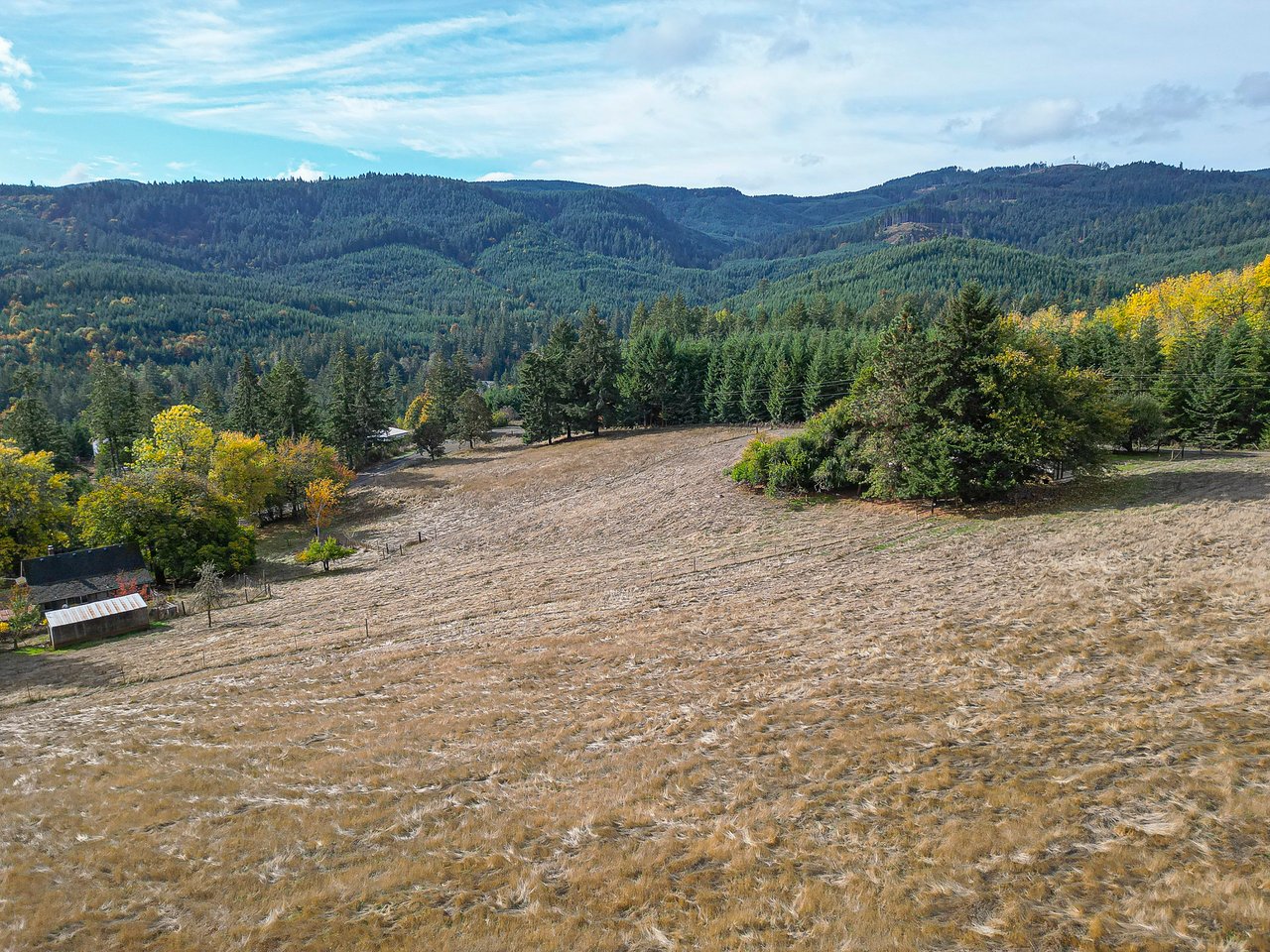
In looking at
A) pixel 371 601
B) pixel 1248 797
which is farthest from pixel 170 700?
pixel 1248 797

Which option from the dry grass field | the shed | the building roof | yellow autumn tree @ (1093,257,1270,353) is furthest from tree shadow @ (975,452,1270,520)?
the building roof

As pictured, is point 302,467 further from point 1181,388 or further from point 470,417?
point 1181,388

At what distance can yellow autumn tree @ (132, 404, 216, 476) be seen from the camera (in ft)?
179

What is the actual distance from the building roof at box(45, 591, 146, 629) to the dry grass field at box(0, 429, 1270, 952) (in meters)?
2.30

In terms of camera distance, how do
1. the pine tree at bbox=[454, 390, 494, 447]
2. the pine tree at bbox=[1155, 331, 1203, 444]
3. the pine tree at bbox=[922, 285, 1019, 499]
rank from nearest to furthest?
the pine tree at bbox=[922, 285, 1019, 499], the pine tree at bbox=[1155, 331, 1203, 444], the pine tree at bbox=[454, 390, 494, 447]

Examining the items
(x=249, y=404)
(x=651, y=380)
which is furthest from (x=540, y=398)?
(x=249, y=404)

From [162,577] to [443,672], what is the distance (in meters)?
33.1

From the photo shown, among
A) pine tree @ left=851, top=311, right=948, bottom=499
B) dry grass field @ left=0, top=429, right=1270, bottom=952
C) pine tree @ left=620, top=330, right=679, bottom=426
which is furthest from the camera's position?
pine tree @ left=620, top=330, right=679, bottom=426

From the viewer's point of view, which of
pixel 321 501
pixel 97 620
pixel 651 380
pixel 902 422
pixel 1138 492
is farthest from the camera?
pixel 651 380

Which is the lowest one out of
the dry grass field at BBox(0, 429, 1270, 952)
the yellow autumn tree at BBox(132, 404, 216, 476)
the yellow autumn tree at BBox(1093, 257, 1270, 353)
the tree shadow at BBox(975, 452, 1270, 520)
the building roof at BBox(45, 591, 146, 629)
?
the building roof at BBox(45, 591, 146, 629)

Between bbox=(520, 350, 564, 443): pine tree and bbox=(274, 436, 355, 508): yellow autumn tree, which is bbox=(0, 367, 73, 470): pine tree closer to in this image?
bbox=(274, 436, 355, 508): yellow autumn tree

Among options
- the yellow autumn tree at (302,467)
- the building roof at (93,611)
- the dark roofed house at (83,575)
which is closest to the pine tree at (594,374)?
the yellow autumn tree at (302,467)

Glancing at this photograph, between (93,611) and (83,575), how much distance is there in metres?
7.52

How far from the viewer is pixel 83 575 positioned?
3797cm
